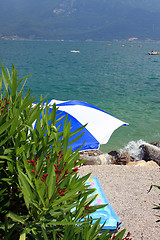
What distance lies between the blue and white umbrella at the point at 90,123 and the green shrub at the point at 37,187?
4.11 meters

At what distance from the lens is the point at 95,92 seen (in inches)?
977

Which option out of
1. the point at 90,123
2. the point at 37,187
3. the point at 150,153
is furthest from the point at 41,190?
the point at 150,153

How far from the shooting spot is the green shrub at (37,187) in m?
1.29

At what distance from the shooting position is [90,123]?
6.12 m

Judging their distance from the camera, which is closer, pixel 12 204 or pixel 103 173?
pixel 12 204

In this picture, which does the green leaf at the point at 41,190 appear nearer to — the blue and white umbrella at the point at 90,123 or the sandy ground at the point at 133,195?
the sandy ground at the point at 133,195

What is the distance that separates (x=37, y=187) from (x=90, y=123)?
4.90 meters

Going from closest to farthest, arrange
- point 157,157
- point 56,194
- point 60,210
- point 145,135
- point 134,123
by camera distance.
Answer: point 56,194 → point 60,210 → point 157,157 → point 145,135 → point 134,123

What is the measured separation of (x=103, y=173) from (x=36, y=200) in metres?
5.55

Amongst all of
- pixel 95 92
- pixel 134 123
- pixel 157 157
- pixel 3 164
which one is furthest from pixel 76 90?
pixel 3 164

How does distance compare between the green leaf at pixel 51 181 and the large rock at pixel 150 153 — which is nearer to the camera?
the green leaf at pixel 51 181

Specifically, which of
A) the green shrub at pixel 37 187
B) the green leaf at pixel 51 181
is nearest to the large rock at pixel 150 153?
the green shrub at pixel 37 187

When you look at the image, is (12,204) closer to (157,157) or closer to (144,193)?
(144,193)

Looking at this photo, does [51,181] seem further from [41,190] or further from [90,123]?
[90,123]
